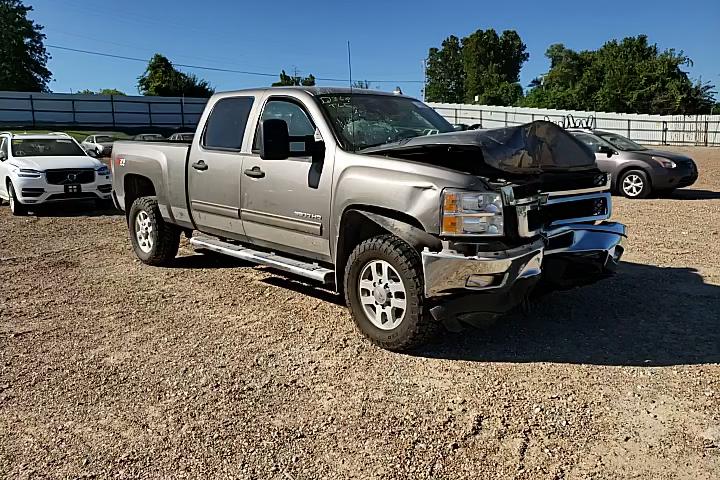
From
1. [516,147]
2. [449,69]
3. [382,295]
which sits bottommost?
[382,295]

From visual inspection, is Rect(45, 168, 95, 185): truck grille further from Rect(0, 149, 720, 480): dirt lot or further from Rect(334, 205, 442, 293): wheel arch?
Rect(334, 205, 442, 293): wheel arch

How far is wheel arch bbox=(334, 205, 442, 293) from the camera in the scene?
419cm

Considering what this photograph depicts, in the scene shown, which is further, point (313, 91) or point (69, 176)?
point (69, 176)

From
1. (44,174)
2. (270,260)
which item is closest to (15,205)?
(44,174)

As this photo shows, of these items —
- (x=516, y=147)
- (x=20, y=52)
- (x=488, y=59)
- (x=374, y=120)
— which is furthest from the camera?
(x=488, y=59)

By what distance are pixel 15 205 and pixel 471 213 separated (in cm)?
1056

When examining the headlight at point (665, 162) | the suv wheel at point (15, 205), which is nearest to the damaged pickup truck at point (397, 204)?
the suv wheel at point (15, 205)

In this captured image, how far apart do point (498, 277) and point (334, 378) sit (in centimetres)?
126

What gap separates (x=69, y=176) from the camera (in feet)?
37.7

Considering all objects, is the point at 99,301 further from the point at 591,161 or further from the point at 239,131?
the point at 591,161

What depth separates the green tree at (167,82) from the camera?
224 feet

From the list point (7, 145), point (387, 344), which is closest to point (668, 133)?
point (7, 145)

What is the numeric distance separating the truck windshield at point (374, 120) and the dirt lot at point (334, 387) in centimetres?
154

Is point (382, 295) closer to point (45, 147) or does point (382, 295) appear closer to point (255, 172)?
point (255, 172)
